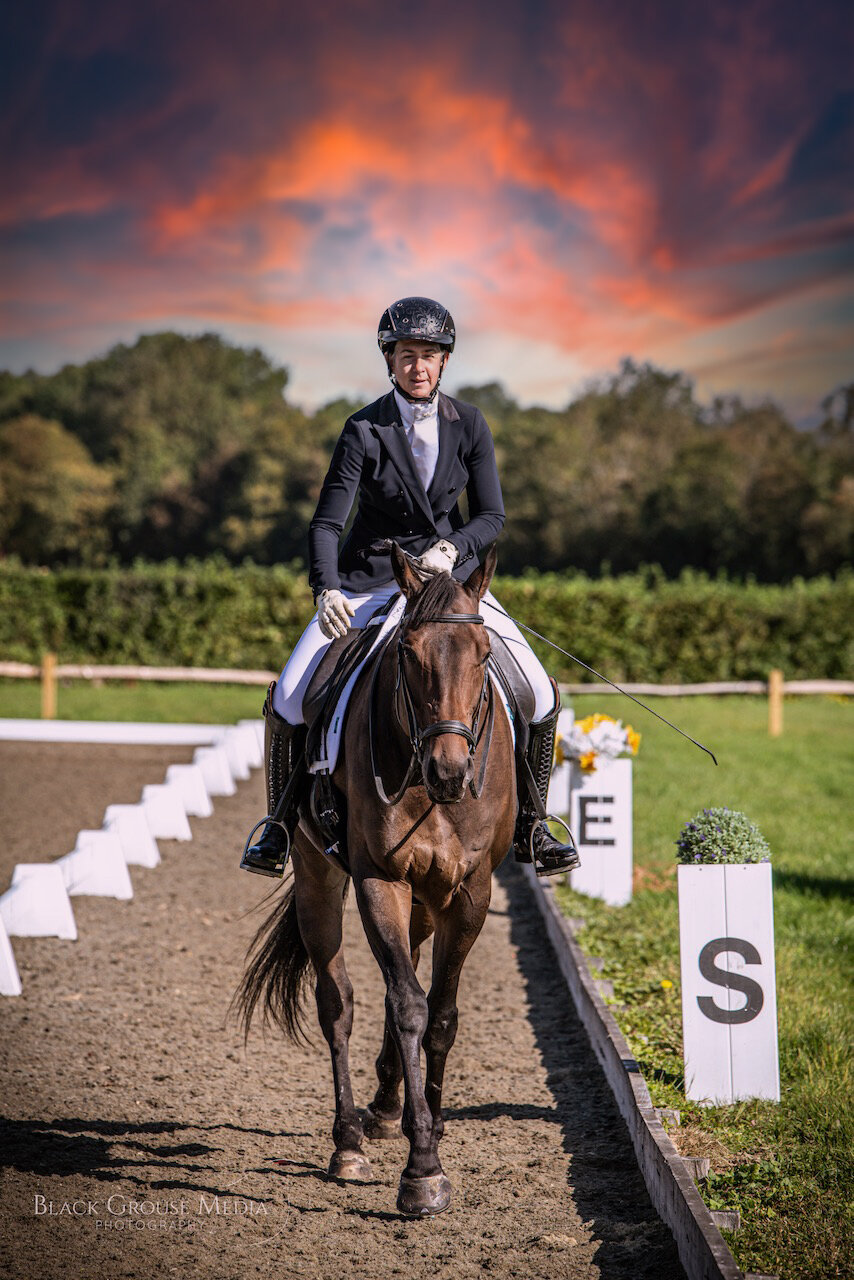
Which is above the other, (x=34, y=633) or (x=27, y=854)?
(x=34, y=633)

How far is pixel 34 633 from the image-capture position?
996 inches

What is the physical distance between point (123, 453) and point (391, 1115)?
71.1 m

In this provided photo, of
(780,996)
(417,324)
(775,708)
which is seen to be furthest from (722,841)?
(775,708)

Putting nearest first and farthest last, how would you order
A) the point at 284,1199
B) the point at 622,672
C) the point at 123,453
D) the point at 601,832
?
the point at 284,1199, the point at 601,832, the point at 622,672, the point at 123,453

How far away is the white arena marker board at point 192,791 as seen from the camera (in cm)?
1191

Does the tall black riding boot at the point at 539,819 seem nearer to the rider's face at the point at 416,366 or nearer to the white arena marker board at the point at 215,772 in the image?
the rider's face at the point at 416,366

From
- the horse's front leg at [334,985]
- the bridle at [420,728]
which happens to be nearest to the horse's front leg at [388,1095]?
the horse's front leg at [334,985]

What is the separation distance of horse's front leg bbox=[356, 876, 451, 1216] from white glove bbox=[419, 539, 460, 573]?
1159 millimetres

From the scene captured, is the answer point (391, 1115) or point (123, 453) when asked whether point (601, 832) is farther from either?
point (123, 453)

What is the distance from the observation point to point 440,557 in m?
4.43

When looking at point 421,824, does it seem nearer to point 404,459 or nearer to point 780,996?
point 404,459

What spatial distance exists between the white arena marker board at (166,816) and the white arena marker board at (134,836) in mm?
893

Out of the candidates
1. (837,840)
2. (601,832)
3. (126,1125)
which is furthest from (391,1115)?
(837,840)

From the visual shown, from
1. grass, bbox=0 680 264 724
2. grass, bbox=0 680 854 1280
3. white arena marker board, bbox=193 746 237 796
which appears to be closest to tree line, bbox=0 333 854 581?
grass, bbox=0 680 264 724
